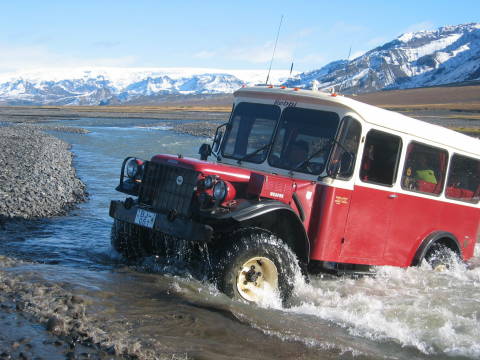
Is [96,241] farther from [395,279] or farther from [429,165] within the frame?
[429,165]

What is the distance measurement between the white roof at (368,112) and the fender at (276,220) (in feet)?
5.17

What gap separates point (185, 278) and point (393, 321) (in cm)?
248

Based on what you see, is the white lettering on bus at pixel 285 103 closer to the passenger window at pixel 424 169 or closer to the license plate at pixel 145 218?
the passenger window at pixel 424 169

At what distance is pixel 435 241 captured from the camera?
30.0 ft

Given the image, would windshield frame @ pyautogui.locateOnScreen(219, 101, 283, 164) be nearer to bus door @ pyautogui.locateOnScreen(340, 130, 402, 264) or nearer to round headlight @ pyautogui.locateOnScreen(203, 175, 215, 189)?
bus door @ pyautogui.locateOnScreen(340, 130, 402, 264)

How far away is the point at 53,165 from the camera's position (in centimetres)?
1989

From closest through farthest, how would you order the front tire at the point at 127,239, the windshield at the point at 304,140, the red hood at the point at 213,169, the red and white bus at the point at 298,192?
the red and white bus at the point at 298,192 → the red hood at the point at 213,169 → the windshield at the point at 304,140 → the front tire at the point at 127,239

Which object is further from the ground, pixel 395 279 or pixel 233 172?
pixel 233 172

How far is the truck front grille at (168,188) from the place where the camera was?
6922mm

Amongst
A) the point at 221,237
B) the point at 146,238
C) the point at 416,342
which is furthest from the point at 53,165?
the point at 416,342

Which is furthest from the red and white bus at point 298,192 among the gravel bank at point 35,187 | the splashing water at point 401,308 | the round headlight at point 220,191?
the gravel bank at point 35,187

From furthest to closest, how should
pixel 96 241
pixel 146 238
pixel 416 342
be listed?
pixel 96 241, pixel 146 238, pixel 416 342

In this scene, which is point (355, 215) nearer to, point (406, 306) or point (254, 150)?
point (406, 306)

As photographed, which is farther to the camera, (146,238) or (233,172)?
(146,238)
